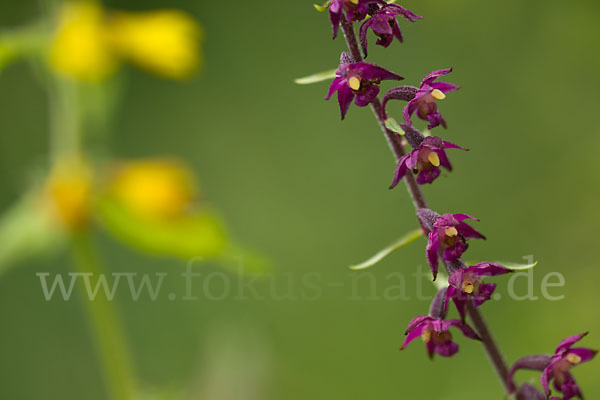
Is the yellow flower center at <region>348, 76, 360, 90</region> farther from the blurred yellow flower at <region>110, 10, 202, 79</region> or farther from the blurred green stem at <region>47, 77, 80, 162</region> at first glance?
the blurred green stem at <region>47, 77, 80, 162</region>

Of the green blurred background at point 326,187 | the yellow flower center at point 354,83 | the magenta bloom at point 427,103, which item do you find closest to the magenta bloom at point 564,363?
the magenta bloom at point 427,103

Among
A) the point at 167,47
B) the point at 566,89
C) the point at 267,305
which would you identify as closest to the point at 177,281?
the point at 267,305

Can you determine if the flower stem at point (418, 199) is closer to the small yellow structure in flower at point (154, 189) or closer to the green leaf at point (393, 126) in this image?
the green leaf at point (393, 126)

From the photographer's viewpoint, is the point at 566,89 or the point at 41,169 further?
the point at 566,89

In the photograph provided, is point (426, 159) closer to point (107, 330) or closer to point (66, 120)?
point (107, 330)

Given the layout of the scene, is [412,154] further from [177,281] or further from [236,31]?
[236,31]

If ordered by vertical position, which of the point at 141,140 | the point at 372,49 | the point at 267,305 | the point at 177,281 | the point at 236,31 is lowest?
the point at 267,305

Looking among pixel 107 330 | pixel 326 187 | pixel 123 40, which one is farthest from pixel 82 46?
pixel 326 187
